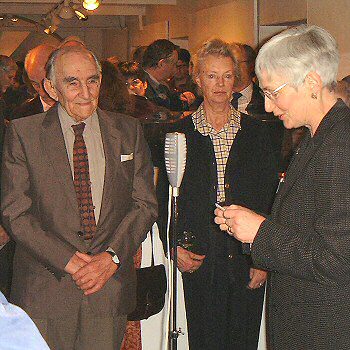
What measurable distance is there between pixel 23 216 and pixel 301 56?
132 centimetres

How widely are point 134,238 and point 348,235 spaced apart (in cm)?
119

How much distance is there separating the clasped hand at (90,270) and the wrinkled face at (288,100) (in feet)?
3.46

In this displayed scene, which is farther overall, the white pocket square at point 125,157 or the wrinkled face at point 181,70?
the wrinkled face at point 181,70

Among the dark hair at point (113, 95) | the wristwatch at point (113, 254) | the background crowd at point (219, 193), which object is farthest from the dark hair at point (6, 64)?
the wristwatch at point (113, 254)

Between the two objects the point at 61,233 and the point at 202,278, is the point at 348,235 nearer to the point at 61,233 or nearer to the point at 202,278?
the point at 61,233

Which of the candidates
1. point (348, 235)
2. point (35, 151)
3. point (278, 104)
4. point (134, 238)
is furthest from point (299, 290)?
point (35, 151)

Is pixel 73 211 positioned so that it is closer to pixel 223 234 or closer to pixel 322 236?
pixel 223 234

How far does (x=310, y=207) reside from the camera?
2328 millimetres

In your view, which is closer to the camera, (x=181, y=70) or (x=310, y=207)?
(x=310, y=207)

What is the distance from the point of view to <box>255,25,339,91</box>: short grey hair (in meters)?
2.29

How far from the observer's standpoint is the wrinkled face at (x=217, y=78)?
3615mm

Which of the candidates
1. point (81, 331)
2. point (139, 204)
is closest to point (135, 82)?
point (139, 204)

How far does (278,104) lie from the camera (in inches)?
93.0

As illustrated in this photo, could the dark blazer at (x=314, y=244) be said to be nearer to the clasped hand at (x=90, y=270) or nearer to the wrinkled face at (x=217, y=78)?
the clasped hand at (x=90, y=270)
